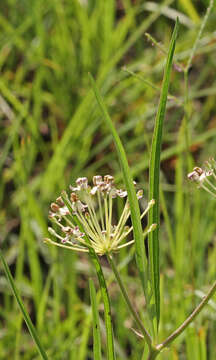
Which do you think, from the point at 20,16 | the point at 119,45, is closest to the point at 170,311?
the point at 119,45

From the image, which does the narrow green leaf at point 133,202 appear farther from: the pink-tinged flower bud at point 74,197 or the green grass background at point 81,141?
the green grass background at point 81,141

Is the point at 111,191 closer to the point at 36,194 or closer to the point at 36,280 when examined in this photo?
the point at 36,280

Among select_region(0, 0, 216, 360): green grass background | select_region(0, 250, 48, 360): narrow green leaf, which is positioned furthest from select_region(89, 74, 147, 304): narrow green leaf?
select_region(0, 0, 216, 360): green grass background

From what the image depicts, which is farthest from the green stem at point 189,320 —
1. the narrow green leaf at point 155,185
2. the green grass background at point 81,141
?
the green grass background at point 81,141

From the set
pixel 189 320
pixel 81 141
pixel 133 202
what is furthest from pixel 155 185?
pixel 81 141

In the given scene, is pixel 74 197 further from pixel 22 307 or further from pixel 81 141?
pixel 81 141

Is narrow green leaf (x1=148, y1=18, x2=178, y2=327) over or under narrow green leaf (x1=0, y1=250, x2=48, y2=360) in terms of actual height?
over

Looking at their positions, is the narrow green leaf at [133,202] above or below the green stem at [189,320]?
above

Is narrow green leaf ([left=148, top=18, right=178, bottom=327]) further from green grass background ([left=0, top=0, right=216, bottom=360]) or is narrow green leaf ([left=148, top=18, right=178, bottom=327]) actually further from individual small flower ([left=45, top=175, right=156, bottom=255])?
green grass background ([left=0, top=0, right=216, bottom=360])

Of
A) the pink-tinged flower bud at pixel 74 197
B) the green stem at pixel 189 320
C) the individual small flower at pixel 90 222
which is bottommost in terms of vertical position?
the green stem at pixel 189 320
